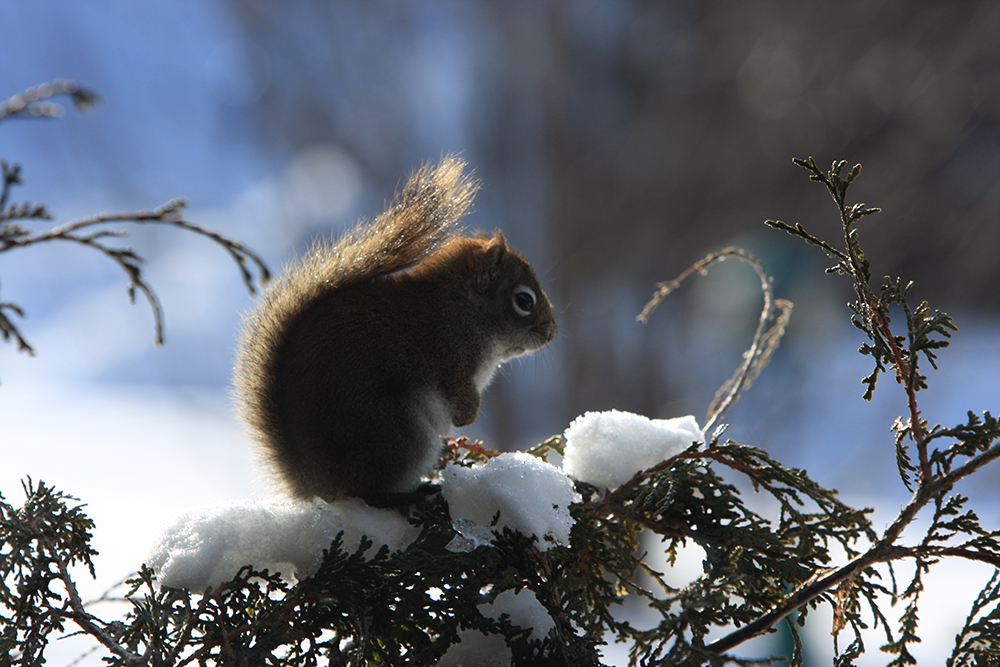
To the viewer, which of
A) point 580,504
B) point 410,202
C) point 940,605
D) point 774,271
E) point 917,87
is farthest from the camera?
point 774,271

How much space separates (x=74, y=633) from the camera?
1.33 feet

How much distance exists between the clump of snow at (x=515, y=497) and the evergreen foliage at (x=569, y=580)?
0.05 feet

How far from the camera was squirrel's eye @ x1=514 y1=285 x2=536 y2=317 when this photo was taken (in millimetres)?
848

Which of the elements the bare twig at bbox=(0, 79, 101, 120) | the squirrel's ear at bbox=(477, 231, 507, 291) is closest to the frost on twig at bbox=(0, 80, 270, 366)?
the bare twig at bbox=(0, 79, 101, 120)

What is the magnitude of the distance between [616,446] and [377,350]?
0.24m

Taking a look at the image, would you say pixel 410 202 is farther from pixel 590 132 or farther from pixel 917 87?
pixel 590 132

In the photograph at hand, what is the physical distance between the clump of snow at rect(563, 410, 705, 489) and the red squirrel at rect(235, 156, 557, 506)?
0.47 feet

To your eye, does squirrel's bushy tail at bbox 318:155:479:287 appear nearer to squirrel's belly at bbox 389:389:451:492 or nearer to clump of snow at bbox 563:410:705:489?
squirrel's belly at bbox 389:389:451:492

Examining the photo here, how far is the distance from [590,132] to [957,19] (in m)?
1.68

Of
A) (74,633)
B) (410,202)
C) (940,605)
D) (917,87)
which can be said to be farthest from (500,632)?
(917,87)

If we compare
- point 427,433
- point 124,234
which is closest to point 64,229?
point 124,234

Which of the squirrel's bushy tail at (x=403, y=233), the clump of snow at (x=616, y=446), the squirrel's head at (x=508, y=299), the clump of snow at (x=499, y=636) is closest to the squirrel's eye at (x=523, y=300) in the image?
the squirrel's head at (x=508, y=299)

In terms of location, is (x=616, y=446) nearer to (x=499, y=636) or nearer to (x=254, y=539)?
(x=499, y=636)

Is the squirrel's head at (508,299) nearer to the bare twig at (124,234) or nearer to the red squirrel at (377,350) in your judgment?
the red squirrel at (377,350)
